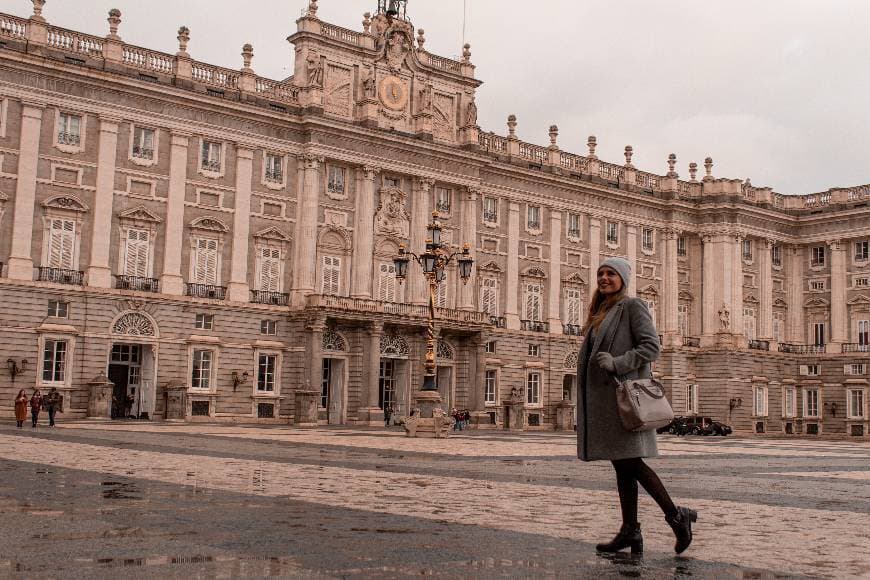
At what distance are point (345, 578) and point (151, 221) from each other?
40.0 metres

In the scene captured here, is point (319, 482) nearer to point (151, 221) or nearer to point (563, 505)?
point (563, 505)

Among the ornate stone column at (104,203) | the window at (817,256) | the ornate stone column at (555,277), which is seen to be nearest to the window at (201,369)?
the ornate stone column at (104,203)

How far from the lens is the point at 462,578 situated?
5652 millimetres

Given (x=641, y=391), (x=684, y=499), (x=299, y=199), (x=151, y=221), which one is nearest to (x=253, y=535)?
(x=641, y=391)

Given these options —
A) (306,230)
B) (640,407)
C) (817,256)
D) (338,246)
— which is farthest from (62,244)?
(817,256)

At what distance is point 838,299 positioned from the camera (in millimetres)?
65188

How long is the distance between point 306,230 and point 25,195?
1243cm

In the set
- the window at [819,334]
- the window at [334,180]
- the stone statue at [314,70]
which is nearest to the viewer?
the stone statue at [314,70]

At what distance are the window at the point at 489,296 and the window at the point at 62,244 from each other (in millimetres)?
21239

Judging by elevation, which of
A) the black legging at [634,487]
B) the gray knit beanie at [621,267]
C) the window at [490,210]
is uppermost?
the window at [490,210]

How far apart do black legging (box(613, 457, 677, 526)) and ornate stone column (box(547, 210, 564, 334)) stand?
50028 millimetres

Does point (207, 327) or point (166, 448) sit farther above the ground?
point (207, 327)

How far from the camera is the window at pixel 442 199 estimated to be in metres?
52.3

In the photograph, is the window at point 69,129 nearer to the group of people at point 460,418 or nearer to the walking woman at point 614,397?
the group of people at point 460,418
